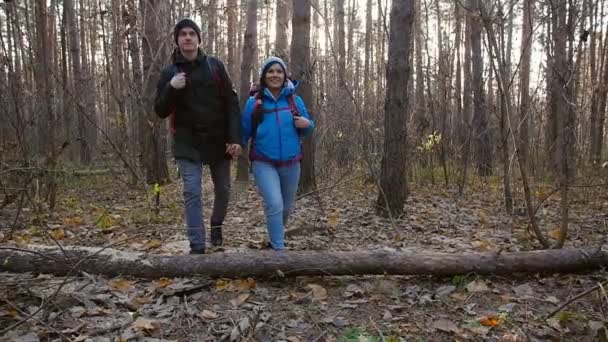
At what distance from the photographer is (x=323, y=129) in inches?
375

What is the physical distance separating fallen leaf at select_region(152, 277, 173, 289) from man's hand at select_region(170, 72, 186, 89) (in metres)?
1.45

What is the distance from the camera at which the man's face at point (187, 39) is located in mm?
3547

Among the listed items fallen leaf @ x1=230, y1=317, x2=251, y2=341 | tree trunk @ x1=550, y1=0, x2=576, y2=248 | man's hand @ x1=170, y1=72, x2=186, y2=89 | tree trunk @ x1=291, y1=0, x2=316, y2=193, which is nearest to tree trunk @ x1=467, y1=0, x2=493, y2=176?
tree trunk @ x1=550, y1=0, x2=576, y2=248

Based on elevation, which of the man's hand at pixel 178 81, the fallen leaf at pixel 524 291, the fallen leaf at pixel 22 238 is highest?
the man's hand at pixel 178 81

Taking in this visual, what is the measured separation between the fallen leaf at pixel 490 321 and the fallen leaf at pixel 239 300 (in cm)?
149

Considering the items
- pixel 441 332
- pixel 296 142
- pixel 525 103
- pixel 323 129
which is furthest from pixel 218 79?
pixel 525 103

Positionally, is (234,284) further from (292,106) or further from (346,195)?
(346,195)

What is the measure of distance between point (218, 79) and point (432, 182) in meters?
5.55

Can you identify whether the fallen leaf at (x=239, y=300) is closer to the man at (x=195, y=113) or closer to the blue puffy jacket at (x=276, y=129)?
the man at (x=195, y=113)

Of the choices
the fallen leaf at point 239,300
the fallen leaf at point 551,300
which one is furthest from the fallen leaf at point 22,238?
the fallen leaf at point 551,300

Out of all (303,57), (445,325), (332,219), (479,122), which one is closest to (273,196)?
(445,325)

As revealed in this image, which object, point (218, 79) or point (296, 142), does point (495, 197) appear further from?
point (218, 79)

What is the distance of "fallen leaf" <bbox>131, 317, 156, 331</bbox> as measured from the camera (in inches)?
103

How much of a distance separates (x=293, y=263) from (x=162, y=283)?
93cm
